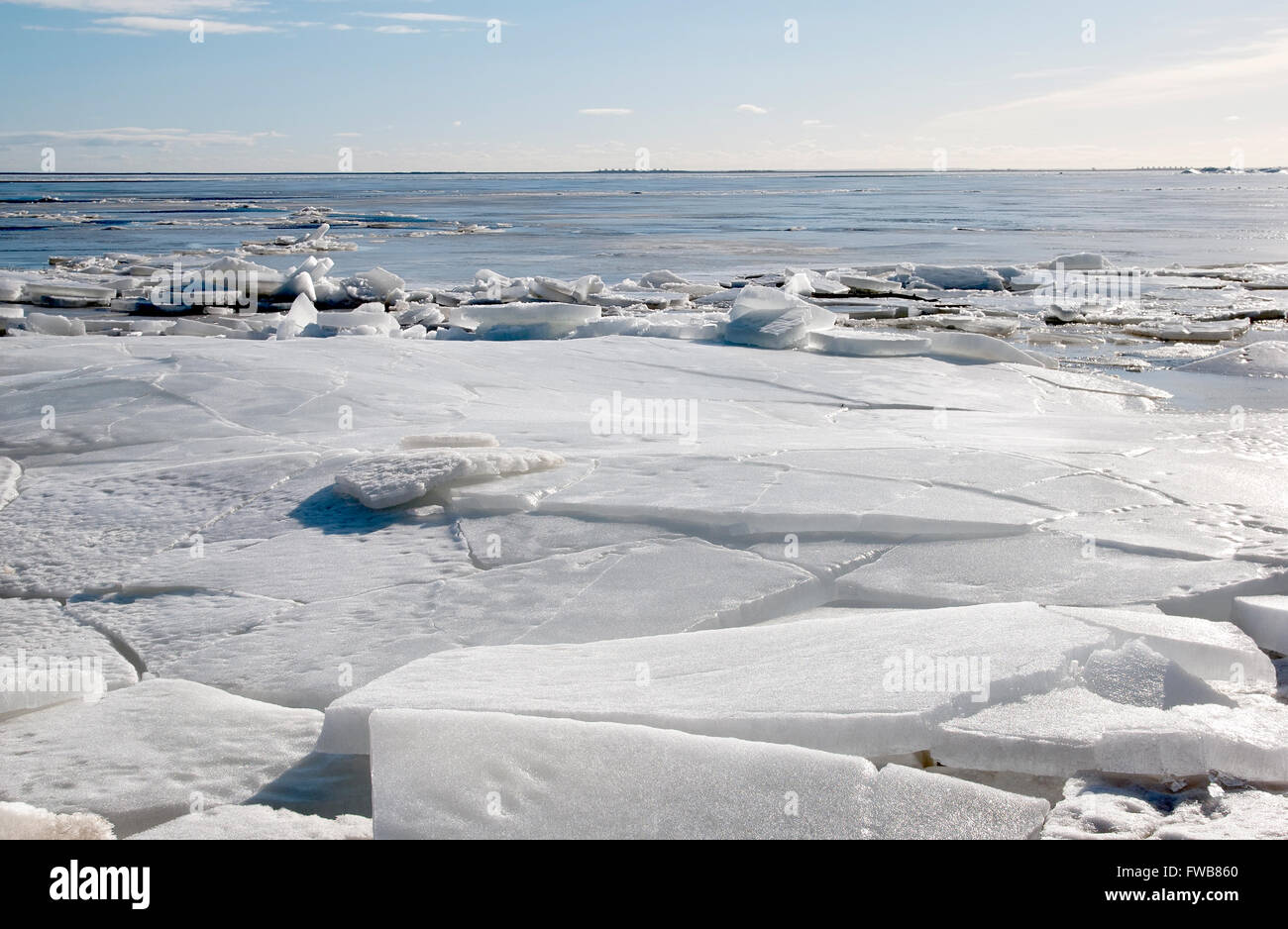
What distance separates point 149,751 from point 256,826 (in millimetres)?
455

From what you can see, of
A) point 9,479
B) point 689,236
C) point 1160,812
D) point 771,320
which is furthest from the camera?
point 689,236

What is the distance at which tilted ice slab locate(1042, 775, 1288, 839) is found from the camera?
163cm

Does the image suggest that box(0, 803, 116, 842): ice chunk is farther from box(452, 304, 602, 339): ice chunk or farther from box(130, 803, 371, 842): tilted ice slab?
box(452, 304, 602, 339): ice chunk

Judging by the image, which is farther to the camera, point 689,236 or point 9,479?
point 689,236

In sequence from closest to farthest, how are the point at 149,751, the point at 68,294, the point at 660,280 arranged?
the point at 149,751
the point at 68,294
the point at 660,280

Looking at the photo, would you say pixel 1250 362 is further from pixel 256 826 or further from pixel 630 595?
pixel 256 826

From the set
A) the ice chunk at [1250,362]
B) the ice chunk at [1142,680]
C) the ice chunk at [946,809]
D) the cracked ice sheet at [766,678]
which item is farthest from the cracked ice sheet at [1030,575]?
the ice chunk at [1250,362]

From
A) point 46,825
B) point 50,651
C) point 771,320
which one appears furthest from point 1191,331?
point 46,825

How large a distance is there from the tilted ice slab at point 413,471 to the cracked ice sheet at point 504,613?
567mm

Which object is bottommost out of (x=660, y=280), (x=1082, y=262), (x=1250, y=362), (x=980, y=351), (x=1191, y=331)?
(x=1250, y=362)

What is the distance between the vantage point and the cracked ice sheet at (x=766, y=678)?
1828mm

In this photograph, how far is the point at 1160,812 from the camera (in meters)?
1.73

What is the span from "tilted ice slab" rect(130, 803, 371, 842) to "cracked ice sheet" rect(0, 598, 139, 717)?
66 centimetres

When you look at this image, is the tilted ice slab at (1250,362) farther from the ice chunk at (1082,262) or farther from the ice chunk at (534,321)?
the ice chunk at (1082,262)
